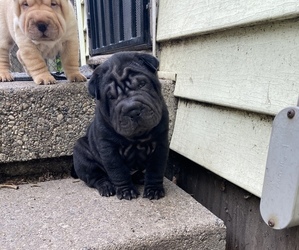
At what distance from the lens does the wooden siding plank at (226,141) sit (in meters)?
1.38

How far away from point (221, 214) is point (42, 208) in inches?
34.0

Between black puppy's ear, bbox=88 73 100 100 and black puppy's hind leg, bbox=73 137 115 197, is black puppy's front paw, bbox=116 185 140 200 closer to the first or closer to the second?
black puppy's hind leg, bbox=73 137 115 197

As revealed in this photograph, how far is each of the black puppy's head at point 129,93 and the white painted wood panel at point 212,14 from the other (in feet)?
1.36

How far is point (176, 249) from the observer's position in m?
1.28

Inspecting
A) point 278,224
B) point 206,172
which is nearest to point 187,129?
point 206,172

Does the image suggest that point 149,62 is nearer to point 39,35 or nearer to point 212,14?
point 212,14

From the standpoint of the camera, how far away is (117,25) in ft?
10.1

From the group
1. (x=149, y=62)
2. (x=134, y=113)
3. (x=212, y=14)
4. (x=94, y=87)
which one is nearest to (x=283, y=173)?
(x=134, y=113)

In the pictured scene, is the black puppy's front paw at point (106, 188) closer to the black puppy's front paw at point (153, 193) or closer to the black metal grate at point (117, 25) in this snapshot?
the black puppy's front paw at point (153, 193)

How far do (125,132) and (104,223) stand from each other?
353mm

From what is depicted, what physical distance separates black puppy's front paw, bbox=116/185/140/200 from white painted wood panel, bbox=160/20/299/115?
0.58m

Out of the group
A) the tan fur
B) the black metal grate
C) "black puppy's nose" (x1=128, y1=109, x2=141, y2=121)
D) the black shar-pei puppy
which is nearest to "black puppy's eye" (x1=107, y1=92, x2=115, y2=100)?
the black shar-pei puppy

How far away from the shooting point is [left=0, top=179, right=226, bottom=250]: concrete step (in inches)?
46.7

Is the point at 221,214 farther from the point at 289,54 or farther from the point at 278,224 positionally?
the point at 289,54
